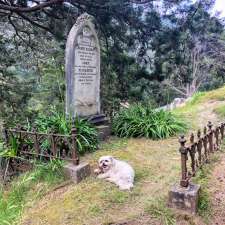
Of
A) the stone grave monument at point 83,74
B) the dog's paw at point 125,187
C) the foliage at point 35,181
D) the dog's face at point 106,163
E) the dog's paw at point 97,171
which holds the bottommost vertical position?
the foliage at point 35,181

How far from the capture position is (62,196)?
4.27 metres

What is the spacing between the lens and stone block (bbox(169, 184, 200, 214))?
143 inches

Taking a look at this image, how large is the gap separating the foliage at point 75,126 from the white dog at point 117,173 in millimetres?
1104

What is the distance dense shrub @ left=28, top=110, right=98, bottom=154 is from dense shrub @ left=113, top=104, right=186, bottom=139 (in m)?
1.12

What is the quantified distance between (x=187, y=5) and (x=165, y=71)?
82.9 inches

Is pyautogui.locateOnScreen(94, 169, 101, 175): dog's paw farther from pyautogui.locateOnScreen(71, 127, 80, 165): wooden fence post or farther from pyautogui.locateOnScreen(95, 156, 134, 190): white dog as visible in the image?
pyautogui.locateOnScreen(71, 127, 80, 165): wooden fence post

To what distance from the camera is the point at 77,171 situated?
4.68 m

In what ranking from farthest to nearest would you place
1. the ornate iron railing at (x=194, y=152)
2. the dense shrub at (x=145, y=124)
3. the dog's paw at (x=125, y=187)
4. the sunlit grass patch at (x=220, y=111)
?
1. the sunlit grass patch at (x=220, y=111)
2. the dense shrub at (x=145, y=124)
3. the dog's paw at (x=125, y=187)
4. the ornate iron railing at (x=194, y=152)

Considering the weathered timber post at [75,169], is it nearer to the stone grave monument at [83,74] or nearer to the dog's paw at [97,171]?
the dog's paw at [97,171]

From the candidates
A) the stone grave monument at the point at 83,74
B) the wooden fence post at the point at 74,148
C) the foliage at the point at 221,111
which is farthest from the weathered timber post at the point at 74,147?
the foliage at the point at 221,111

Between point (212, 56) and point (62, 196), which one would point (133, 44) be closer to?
point (62, 196)

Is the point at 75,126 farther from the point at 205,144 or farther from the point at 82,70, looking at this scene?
the point at 205,144

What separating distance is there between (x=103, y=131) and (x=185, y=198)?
356 centimetres

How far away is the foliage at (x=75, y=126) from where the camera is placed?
5.86m
